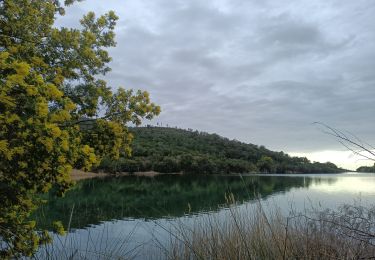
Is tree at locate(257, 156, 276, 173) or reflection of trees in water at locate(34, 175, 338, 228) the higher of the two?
tree at locate(257, 156, 276, 173)

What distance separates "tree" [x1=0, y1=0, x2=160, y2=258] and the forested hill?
8523 cm

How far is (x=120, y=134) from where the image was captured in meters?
8.09

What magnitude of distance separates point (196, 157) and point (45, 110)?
11571 centimetres

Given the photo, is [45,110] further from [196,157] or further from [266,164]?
[266,164]

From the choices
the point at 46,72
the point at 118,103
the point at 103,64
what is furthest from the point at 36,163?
the point at 103,64

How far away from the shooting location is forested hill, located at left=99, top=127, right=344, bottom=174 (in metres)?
115

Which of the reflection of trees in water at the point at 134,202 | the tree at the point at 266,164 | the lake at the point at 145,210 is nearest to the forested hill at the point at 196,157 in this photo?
the tree at the point at 266,164

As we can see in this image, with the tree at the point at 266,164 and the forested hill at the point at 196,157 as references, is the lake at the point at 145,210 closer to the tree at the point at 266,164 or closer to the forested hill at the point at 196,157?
the forested hill at the point at 196,157

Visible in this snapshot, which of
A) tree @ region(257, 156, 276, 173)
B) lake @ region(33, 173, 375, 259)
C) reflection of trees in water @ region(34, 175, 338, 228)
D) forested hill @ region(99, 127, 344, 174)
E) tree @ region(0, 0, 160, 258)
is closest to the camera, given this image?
tree @ region(0, 0, 160, 258)

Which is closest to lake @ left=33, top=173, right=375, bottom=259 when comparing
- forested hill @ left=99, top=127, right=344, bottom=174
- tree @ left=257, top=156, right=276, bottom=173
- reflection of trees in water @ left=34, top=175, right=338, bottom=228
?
reflection of trees in water @ left=34, top=175, right=338, bottom=228

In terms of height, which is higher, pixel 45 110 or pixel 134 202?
pixel 45 110

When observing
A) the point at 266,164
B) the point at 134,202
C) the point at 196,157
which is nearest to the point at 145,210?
the point at 134,202

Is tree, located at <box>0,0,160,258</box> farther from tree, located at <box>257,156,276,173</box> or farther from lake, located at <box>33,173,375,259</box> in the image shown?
tree, located at <box>257,156,276,173</box>

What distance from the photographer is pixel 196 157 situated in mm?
120062
